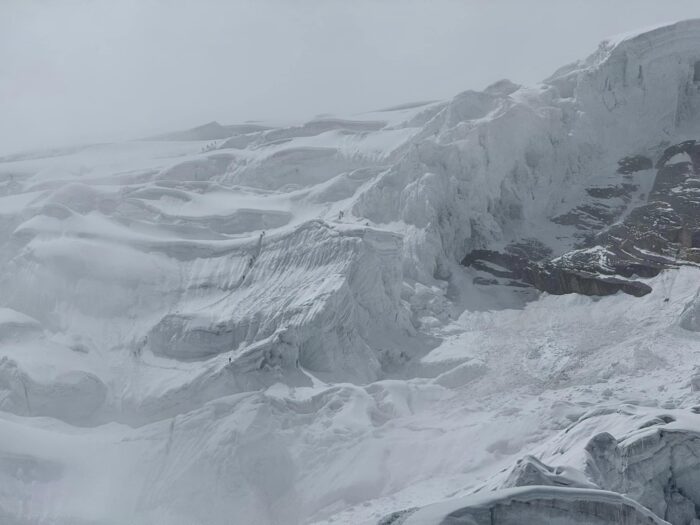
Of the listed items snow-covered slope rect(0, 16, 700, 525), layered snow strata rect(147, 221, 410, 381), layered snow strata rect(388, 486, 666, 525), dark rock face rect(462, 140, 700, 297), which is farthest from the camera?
dark rock face rect(462, 140, 700, 297)

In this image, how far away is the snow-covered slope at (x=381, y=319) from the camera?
57.8 m

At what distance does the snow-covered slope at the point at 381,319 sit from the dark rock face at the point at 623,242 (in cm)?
21

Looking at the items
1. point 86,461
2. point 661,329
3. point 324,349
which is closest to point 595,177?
point 661,329

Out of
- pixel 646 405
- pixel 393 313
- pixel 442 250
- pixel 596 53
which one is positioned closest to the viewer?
pixel 646 405

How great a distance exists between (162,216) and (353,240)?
817 inches

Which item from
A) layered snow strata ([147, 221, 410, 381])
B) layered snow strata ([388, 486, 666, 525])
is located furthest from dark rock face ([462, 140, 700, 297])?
layered snow strata ([388, 486, 666, 525])

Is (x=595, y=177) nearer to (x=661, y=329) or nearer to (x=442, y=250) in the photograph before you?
(x=442, y=250)

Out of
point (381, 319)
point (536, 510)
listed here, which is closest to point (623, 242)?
point (381, 319)

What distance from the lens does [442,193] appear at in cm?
8125

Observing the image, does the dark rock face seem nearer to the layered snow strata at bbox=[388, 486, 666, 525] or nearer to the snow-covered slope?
the snow-covered slope

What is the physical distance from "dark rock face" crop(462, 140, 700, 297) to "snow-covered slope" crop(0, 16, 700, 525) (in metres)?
0.21

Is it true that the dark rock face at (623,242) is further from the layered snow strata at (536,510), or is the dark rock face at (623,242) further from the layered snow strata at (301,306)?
the layered snow strata at (536,510)

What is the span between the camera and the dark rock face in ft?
250

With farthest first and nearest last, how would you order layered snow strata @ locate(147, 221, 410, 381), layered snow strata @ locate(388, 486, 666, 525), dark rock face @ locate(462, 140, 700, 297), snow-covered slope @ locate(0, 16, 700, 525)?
dark rock face @ locate(462, 140, 700, 297) → layered snow strata @ locate(147, 221, 410, 381) → snow-covered slope @ locate(0, 16, 700, 525) → layered snow strata @ locate(388, 486, 666, 525)
